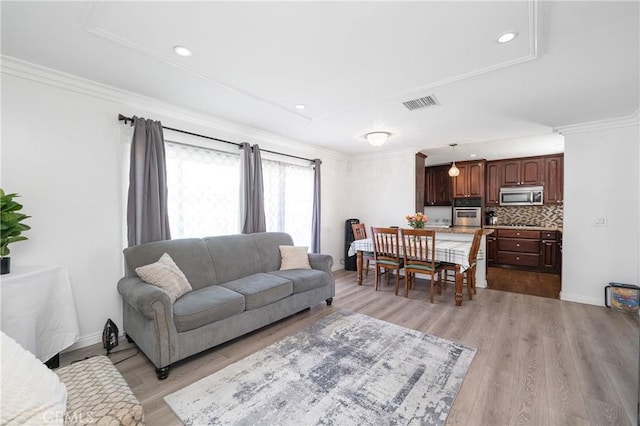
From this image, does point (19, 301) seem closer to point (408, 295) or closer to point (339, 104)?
point (339, 104)

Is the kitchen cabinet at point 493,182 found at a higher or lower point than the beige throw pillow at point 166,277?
higher

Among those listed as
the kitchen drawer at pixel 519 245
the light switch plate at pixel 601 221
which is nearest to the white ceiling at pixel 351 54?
the light switch plate at pixel 601 221

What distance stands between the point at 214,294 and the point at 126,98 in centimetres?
218

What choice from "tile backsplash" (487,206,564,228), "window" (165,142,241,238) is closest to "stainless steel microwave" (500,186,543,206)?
"tile backsplash" (487,206,564,228)

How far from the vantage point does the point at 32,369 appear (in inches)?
40.2

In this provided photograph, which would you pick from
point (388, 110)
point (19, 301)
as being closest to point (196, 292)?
point (19, 301)

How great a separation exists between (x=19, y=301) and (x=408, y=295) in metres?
4.10

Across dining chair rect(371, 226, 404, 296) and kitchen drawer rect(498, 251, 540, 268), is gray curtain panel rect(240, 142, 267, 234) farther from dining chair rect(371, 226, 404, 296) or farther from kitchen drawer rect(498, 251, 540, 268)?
kitchen drawer rect(498, 251, 540, 268)

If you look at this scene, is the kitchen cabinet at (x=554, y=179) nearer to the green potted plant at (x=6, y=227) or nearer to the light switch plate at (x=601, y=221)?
the light switch plate at (x=601, y=221)

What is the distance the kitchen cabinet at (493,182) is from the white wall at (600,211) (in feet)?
8.24

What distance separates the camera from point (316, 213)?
195 inches

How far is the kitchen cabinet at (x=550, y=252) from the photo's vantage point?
18.1ft

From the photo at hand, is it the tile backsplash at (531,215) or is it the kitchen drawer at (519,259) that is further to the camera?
the tile backsplash at (531,215)

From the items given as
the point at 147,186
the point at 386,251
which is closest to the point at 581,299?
the point at 386,251
